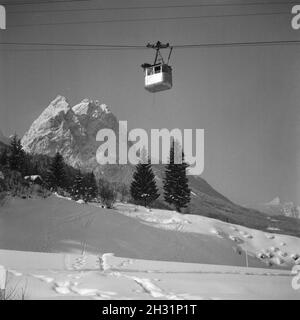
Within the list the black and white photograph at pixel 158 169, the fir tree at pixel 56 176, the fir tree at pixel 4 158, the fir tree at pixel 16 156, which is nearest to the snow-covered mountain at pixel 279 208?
the black and white photograph at pixel 158 169

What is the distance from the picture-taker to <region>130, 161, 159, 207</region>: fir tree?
1028 centimetres

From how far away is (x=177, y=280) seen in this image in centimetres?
578

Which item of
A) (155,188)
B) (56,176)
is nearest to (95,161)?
(56,176)

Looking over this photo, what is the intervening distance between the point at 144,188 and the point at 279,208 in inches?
129

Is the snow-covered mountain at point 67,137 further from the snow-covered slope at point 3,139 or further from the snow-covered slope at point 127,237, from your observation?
the snow-covered slope at point 127,237

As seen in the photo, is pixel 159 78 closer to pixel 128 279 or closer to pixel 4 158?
pixel 128 279

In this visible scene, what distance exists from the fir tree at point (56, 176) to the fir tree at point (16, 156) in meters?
0.66

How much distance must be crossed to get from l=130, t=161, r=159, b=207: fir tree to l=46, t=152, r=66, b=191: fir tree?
1.67 metres

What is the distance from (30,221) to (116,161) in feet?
9.02

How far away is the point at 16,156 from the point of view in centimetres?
944

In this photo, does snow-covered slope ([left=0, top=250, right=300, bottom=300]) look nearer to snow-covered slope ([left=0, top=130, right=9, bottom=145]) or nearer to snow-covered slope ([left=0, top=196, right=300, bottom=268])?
snow-covered slope ([left=0, top=196, right=300, bottom=268])

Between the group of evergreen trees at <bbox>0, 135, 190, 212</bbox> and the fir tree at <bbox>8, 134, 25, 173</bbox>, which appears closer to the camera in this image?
the fir tree at <bbox>8, 134, 25, 173</bbox>

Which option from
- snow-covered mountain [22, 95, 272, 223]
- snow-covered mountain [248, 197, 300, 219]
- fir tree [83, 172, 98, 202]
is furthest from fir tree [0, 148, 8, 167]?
snow-covered mountain [248, 197, 300, 219]
